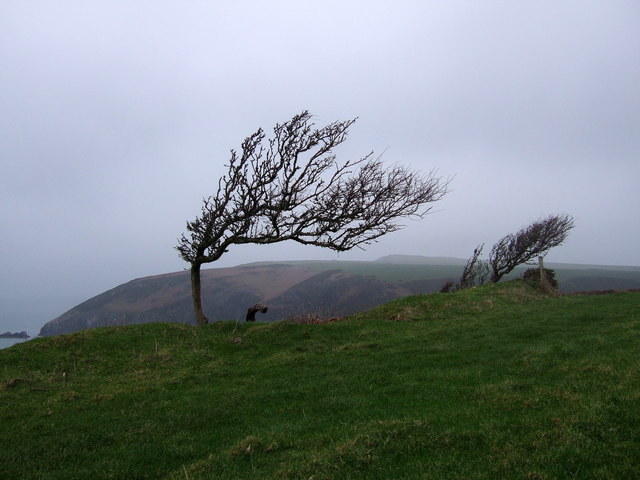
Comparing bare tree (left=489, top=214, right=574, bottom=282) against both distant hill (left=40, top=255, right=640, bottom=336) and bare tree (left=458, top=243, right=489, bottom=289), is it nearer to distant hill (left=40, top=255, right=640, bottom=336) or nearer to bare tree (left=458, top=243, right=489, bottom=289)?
bare tree (left=458, top=243, right=489, bottom=289)

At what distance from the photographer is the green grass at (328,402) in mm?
5820

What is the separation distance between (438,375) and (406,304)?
1380 centimetres

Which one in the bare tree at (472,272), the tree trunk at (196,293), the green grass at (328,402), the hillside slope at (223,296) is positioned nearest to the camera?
the green grass at (328,402)

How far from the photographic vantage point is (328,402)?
9562 millimetres

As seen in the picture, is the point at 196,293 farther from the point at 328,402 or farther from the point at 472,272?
the point at 472,272

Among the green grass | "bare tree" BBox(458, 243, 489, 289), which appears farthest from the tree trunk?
"bare tree" BBox(458, 243, 489, 289)

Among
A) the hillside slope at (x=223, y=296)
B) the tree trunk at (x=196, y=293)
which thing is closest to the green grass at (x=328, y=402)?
the tree trunk at (x=196, y=293)

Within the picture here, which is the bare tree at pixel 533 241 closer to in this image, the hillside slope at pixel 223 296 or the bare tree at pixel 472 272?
the bare tree at pixel 472 272

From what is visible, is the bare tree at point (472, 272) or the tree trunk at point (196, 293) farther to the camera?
the bare tree at point (472, 272)

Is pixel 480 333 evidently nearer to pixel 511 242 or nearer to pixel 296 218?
pixel 296 218

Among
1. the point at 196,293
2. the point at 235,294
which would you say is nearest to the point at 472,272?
the point at 196,293

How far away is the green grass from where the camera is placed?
582 cm

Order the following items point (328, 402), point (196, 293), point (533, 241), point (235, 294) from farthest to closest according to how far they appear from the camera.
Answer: point (235, 294) < point (533, 241) < point (196, 293) < point (328, 402)

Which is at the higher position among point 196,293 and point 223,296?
point 196,293
